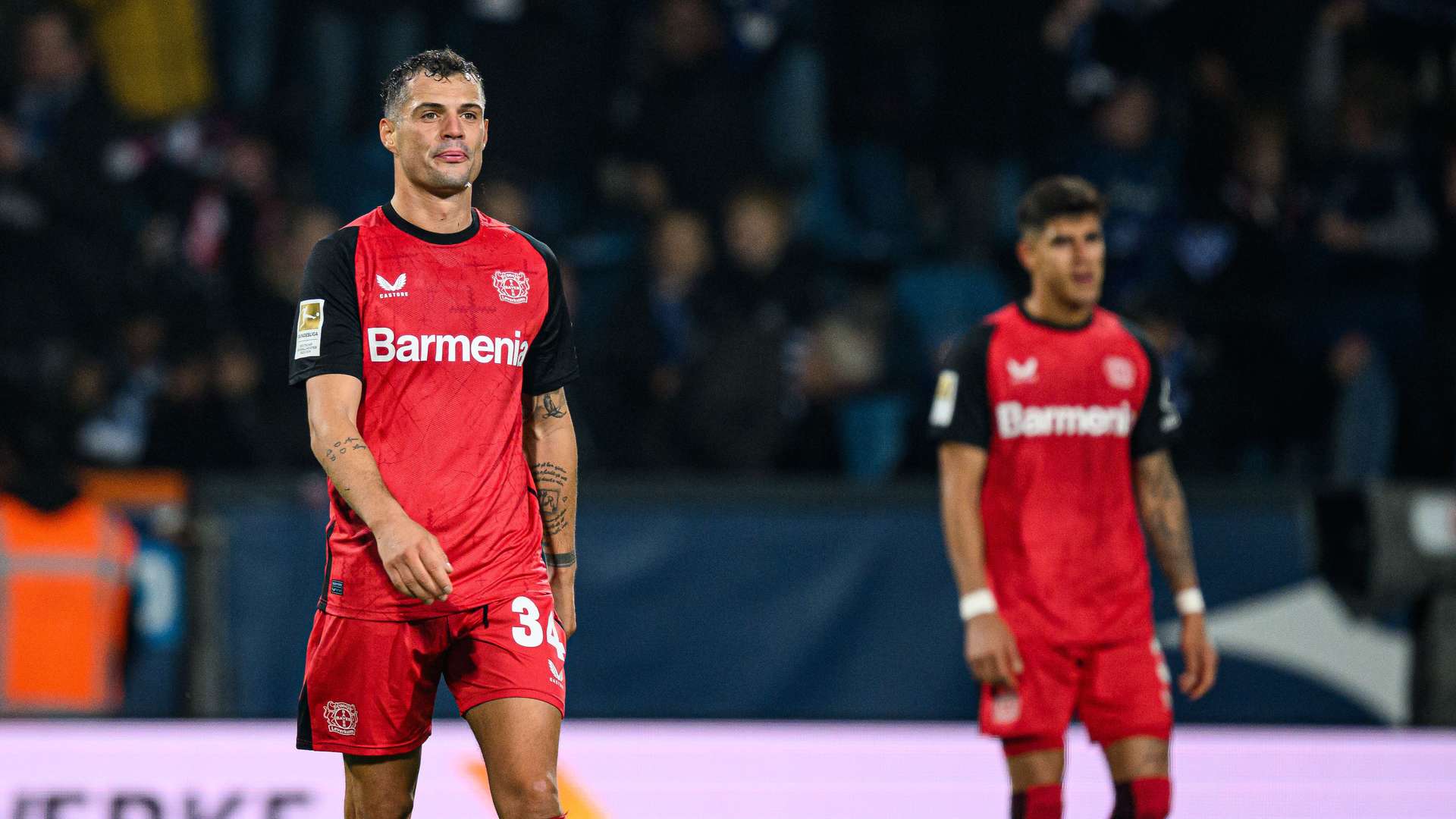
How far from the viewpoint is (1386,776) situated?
18.0ft

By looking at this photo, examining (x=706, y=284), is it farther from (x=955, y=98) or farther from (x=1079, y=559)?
(x=1079, y=559)

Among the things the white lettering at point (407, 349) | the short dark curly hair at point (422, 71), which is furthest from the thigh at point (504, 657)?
the short dark curly hair at point (422, 71)

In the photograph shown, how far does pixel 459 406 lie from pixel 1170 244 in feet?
21.2

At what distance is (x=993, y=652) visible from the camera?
4.64 metres

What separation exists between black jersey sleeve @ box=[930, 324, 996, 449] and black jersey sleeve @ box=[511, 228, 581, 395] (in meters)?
1.29

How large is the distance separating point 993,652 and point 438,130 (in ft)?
6.73

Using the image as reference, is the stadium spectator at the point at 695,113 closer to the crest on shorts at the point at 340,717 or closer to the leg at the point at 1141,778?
the leg at the point at 1141,778

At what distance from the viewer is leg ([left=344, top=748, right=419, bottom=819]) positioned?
374 centimetres

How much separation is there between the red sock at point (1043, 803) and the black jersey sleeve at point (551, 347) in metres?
1.76

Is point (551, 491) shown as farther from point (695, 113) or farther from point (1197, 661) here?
point (695, 113)

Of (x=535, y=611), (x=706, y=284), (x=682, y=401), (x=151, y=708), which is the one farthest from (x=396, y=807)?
(x=706, y=284)

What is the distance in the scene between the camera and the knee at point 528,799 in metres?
3.57

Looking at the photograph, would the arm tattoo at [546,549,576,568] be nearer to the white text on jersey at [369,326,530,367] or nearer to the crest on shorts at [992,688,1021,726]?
the white text on jersey at [369,326,530,367]

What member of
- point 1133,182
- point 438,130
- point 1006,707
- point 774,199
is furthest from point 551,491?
point 1133,182
